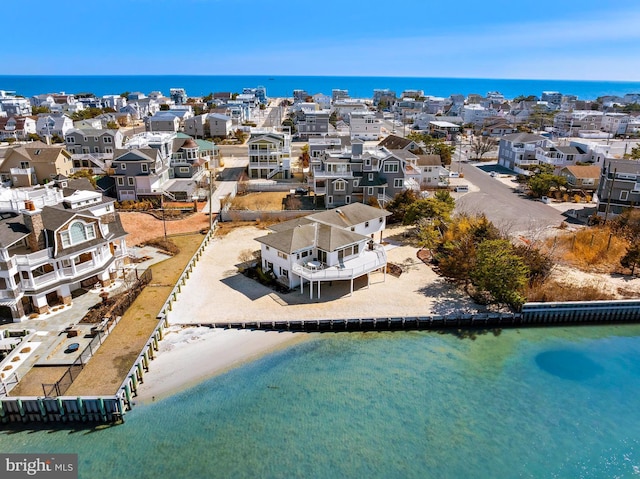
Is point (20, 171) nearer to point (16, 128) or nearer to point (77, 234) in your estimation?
point (77, 234)

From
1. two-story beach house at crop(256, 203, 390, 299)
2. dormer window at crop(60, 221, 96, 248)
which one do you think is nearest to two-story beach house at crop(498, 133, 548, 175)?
two-story beach house at crop(256, 203, 390, 299)

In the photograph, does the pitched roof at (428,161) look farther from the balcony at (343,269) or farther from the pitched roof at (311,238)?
the pitched roof at (311,238)

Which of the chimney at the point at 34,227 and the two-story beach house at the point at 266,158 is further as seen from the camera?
the two-story beach house at the point at 266,158

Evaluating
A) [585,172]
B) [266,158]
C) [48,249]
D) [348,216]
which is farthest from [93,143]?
[585,172]

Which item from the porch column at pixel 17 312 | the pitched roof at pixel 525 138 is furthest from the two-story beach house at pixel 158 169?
the pitched roof at pixel 525 138

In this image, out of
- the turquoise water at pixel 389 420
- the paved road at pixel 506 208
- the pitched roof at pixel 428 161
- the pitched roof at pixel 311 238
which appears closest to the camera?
the turquoise water at pixel 389 420

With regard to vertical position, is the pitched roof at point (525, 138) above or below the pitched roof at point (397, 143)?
above

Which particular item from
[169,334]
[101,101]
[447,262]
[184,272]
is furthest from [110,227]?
[101,101]

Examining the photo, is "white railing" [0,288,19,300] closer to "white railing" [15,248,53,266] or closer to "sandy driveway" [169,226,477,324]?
"white railing" [15,248,53,266]

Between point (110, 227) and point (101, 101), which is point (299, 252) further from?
point (101, 101)
